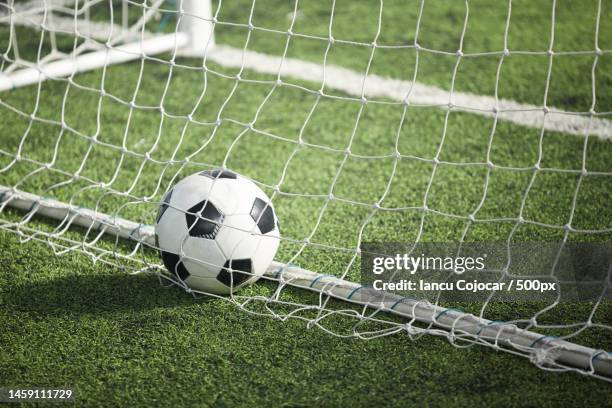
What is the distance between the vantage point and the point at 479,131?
3.95m

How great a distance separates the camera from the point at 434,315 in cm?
253

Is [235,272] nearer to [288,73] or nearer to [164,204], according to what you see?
[164,204]

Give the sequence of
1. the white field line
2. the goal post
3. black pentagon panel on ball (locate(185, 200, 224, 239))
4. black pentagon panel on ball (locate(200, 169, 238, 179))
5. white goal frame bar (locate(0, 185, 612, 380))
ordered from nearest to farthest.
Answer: white goal frame bar (locate(0, 185, 612, 380)) → black pentagon panel on ball (locate(185, 200, 224, 239)) → black pentagon panel on ball (locate(200, 169, 238, 179)) → the white field line → the goal post

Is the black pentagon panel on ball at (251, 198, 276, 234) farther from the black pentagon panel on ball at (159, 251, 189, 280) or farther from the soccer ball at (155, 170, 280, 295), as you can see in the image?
the black pentagon panel on ball at (159, 251, 189, 280)

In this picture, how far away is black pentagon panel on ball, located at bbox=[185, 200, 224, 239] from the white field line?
147 centimetres

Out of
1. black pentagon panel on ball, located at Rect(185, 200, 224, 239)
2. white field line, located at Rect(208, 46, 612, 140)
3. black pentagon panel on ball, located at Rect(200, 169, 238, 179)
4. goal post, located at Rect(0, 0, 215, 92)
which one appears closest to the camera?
black pentagon panel on ball, located at Rect(185, 200, 224, 239)

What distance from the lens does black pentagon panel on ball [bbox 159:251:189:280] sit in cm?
260

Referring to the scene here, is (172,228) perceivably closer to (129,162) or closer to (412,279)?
(412,279)

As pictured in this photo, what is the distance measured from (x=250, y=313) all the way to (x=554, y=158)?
187 cm

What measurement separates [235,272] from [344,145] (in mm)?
1458

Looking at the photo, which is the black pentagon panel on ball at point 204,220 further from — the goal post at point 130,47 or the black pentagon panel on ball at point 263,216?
the goal post at point 130,47

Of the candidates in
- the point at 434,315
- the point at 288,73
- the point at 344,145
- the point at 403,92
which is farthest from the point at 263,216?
A: the point at 288,73
